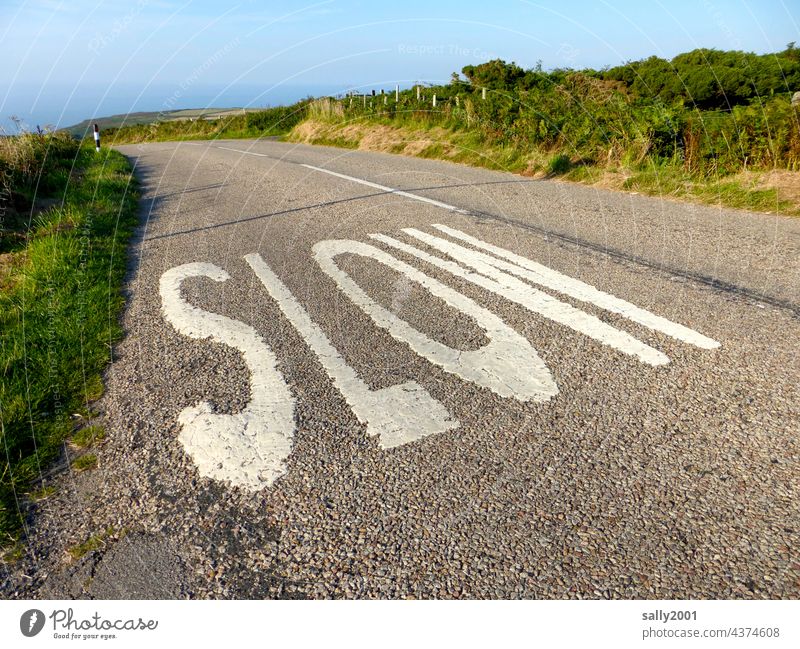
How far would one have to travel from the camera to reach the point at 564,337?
3.52 meters

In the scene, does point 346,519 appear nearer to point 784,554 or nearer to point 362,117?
point 784,554

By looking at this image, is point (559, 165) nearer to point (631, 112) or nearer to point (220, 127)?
point (631, 112)

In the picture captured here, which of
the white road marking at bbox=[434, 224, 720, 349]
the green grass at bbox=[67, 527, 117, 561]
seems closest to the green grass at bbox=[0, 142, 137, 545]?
the green grass at bbox=[67, 527, 117, 561]

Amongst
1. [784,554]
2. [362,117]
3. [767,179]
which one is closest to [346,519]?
[784,554]

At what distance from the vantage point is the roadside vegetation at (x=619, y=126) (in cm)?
804

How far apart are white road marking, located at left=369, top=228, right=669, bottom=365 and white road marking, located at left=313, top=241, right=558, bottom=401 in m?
0.33

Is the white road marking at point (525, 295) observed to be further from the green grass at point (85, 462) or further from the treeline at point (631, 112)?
the treeline at point (631, 112)

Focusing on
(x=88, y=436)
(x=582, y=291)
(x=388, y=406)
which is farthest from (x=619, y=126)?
(x=88, y=436)

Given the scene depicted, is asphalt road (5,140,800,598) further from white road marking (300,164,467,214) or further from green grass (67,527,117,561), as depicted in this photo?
white road marking (300,164,467,214)

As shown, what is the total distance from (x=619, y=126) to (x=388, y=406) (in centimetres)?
881

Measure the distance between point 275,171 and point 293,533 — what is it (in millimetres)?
10662

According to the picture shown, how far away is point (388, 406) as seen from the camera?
111 inches

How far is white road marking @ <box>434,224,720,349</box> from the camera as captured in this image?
3506mm

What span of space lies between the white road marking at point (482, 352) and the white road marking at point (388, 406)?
35 centimetres
